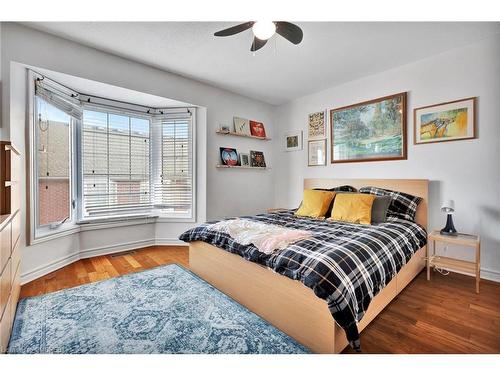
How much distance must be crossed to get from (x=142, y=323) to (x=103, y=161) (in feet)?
8.11

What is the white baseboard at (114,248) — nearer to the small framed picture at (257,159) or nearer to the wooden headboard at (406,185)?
the small framed picture at (257,159)

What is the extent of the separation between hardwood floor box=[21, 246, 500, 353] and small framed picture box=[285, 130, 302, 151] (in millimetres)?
2533

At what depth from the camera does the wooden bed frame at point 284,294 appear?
137cm

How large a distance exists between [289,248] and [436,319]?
123 cm

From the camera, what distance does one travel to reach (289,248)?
5.31ft

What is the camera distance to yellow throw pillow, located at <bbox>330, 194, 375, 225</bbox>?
8.22 ft

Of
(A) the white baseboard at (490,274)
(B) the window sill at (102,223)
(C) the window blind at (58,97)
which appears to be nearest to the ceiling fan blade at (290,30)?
(C) the window blind at (58,97)

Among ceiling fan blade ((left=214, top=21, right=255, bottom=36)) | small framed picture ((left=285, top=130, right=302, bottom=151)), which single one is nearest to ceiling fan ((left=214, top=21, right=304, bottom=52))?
ceiling fan blade ((left=214, top=21, right=255, bottom=36))

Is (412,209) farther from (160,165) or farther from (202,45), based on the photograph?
(160,165)

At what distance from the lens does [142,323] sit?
167 centimetres

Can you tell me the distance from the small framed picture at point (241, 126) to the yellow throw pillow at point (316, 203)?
1.69 m

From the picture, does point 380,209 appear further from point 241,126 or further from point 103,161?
point 103,161

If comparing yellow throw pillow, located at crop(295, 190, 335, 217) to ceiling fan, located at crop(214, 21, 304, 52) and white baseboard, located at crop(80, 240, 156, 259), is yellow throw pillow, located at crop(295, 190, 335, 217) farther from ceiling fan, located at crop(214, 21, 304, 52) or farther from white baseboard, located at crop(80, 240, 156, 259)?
white baseboard, located at crop(80, 240, 156, 259)
